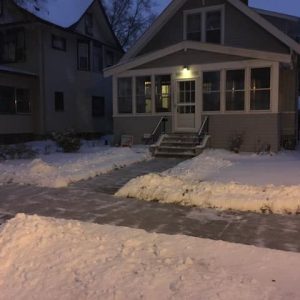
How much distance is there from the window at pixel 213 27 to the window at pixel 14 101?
9.62 metres

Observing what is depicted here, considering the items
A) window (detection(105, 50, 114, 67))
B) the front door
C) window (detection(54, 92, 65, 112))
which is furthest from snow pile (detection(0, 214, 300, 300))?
window (detection(105, 50, 114, 67))

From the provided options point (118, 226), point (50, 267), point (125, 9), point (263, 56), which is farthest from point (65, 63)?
point (50, 267)

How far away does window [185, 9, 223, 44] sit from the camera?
18.6m

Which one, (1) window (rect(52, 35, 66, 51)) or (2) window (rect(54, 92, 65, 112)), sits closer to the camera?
(1) window (rect(52, 35, 66, 51))

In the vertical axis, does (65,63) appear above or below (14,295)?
above

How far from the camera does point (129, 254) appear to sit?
16.5 ft

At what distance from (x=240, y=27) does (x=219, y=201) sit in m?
12.2

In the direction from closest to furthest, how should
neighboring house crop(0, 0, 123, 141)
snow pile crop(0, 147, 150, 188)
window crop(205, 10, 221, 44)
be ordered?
snow pile crop(0, 147, 150, 188), window crop(205, 10, 221, 44), neighboring house crop(0, 0, 123, 141)

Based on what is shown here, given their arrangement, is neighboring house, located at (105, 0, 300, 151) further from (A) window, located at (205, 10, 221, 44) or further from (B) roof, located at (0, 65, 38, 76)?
(B) roof, located at (0, 65, 38, 76)

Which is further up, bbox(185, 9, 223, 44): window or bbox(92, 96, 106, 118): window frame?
bbox(185, 9, 223, 44): window

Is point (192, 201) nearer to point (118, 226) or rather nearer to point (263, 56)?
point (118, 226)

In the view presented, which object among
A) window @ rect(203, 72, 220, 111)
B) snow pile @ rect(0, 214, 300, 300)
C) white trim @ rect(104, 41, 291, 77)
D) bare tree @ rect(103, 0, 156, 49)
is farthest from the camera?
bare tree @ rect(103, 0, 156, 49)

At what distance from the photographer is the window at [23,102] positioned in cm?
2153

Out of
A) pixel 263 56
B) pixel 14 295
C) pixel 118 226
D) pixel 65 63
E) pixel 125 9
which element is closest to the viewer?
pixel 14 295
